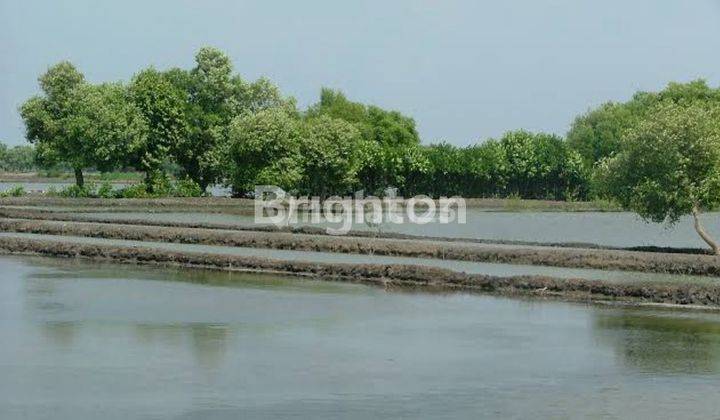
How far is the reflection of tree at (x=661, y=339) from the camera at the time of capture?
57.6 ft

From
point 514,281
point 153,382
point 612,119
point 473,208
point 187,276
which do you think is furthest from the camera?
point 612,119

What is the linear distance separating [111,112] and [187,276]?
136 feet

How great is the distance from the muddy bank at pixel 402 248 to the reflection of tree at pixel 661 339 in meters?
7.20

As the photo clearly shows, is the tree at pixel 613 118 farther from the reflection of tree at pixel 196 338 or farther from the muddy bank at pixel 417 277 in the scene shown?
the reflection of tree at pixel 196 338

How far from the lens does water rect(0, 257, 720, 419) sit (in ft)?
46.7

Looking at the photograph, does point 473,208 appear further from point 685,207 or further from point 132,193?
point 685,207

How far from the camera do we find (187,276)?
96.7 ft

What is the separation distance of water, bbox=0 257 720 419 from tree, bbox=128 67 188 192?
44.8 m

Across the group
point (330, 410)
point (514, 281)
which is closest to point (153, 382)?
point (330, 410)

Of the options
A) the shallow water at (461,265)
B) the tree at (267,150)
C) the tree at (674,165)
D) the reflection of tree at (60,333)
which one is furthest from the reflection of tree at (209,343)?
the tree at (267,150)

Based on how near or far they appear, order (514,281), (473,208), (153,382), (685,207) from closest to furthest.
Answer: (153,382), (514,281), (685,207), (473,208)

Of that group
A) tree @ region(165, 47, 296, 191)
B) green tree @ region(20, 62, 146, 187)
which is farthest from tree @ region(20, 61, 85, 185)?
tree @ region(165, 47, 296, 191)

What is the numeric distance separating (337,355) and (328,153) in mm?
49715

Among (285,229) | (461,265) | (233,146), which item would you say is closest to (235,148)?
(233,146)
